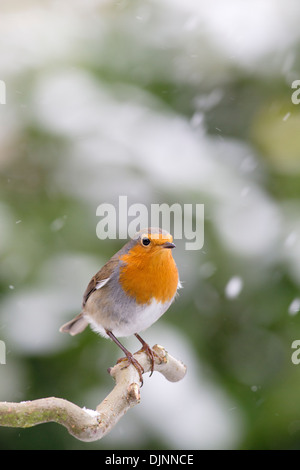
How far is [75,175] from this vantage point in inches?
125

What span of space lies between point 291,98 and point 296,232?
1.05 meters

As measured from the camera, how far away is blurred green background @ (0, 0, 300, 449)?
2574 millimetres

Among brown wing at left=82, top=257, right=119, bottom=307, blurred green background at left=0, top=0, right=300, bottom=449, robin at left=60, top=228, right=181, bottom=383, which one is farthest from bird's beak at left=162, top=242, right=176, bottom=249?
blurred green background at left=0, top=0, right=300, bottom=449

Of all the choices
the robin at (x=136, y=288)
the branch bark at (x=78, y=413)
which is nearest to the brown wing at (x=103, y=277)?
the robin at (x=136, y=288)

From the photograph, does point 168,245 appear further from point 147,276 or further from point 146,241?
point 147,276

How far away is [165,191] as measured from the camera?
9.98 ft

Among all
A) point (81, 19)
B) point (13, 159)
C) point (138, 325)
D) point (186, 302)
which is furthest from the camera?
point (81, 19)

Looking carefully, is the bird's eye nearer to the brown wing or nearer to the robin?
the robin

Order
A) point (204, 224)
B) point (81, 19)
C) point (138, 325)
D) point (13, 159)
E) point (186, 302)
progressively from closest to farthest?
1. point (138, 325)
2. point (186, 302)
3. point (204, 224)
4. point (13, 159)
5. point (81, 19)

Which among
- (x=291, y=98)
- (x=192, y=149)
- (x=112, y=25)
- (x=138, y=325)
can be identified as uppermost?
(x=112, y=25)

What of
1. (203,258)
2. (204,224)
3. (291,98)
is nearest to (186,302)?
(203,258)

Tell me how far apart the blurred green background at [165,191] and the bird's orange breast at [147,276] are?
917mm

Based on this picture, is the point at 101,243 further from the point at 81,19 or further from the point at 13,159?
the point at 81,19

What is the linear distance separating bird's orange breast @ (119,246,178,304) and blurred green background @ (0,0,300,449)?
0.92 metres
